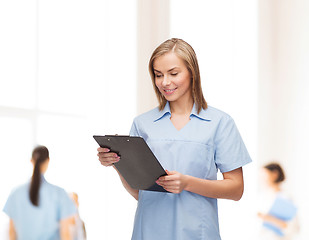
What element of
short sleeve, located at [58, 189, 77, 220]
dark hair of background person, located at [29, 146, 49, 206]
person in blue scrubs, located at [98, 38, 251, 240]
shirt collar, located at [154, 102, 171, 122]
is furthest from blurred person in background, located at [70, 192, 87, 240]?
→ shirt collar, located at [154, 102, 171, 122]

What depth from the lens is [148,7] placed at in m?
2.75

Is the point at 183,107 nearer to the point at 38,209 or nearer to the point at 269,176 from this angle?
the point at 38,209

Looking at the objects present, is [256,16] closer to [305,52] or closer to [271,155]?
A: [305,52]

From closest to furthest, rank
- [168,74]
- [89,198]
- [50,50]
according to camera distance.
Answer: [168,74], [50,50], [89,198]

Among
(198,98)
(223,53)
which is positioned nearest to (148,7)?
(223,53)

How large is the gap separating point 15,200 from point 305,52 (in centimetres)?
193

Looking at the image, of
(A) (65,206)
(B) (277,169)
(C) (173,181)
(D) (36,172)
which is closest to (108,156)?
(C) (173,181)

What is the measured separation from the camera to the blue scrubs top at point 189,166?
141 centimetres

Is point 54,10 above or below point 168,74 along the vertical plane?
above

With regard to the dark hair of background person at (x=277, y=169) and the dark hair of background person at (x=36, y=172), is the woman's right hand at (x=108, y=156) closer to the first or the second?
the dark hair of background person at (x=36, y=172)

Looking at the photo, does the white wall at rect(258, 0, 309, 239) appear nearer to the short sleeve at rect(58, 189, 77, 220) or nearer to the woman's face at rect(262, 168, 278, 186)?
the woman's face at rect(262, 168, 278, 186)

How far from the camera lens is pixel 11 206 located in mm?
1683

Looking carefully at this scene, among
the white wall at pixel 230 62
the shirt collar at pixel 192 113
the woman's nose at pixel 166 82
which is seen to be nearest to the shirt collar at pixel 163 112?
the shirt collar at pixel 192 113

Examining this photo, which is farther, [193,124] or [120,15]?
[120,15]
